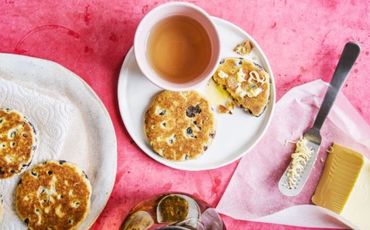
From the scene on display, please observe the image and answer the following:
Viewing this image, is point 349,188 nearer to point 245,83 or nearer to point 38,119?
point 245,83

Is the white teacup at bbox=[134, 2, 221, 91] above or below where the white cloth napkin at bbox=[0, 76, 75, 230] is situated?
above

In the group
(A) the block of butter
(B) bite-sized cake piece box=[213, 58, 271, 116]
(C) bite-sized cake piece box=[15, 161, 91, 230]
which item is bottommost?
(C) bite-sized cake piece box=[15, 161, 91, 230]

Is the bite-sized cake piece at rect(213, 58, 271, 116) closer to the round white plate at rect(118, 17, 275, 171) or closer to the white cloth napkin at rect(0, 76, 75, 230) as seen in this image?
the round white plate at rect(118, 17, 275, 171)

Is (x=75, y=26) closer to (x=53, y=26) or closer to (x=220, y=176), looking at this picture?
(x=53, y=26)

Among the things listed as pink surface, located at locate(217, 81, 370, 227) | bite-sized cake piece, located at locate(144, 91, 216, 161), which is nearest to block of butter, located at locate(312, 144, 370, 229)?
pink surface, located at locate(217, 81, 370, 227)

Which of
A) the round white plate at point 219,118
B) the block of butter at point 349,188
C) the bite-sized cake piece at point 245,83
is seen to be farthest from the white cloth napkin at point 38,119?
the block of butter at point 349,188

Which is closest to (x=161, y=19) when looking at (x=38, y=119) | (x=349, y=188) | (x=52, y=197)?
(x=38, y=119)
